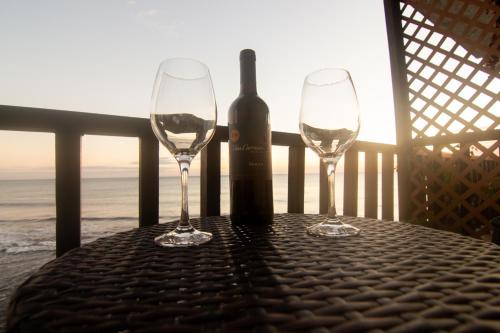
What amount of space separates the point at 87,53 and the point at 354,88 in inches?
483

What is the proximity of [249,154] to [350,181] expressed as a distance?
161cm

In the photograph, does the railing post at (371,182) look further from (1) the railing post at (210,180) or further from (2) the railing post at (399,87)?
(1) the railing post at (210,180)

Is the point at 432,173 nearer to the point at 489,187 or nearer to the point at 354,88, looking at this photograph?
the point at 489,187

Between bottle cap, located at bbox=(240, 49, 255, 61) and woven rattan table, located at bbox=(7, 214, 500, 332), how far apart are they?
0.48 meters

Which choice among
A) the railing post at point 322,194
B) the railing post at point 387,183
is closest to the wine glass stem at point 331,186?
the railing post at point 322,194

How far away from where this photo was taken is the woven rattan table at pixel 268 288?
0.28 m

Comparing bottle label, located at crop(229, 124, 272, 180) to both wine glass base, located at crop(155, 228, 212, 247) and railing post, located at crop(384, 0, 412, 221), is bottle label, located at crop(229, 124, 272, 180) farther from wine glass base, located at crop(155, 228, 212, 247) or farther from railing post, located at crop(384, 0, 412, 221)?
railing post, located at crop(384, 0, 412, 221)

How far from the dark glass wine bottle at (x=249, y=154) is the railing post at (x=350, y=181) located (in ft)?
4.79

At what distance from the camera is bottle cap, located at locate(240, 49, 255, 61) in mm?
→ 796

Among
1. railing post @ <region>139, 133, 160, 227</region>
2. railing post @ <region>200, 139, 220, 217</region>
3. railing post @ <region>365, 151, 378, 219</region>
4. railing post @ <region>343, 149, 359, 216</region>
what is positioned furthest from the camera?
railing post @ <region>365, 151, 378, 219</region>

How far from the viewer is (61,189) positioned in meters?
1.15

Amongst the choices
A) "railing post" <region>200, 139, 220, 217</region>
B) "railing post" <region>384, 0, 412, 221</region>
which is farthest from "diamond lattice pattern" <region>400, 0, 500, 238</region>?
"railing post" <region>200, 139, 220, 217</region>

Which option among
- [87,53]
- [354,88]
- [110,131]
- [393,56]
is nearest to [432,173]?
[393,56]

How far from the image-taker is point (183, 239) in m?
0.60
